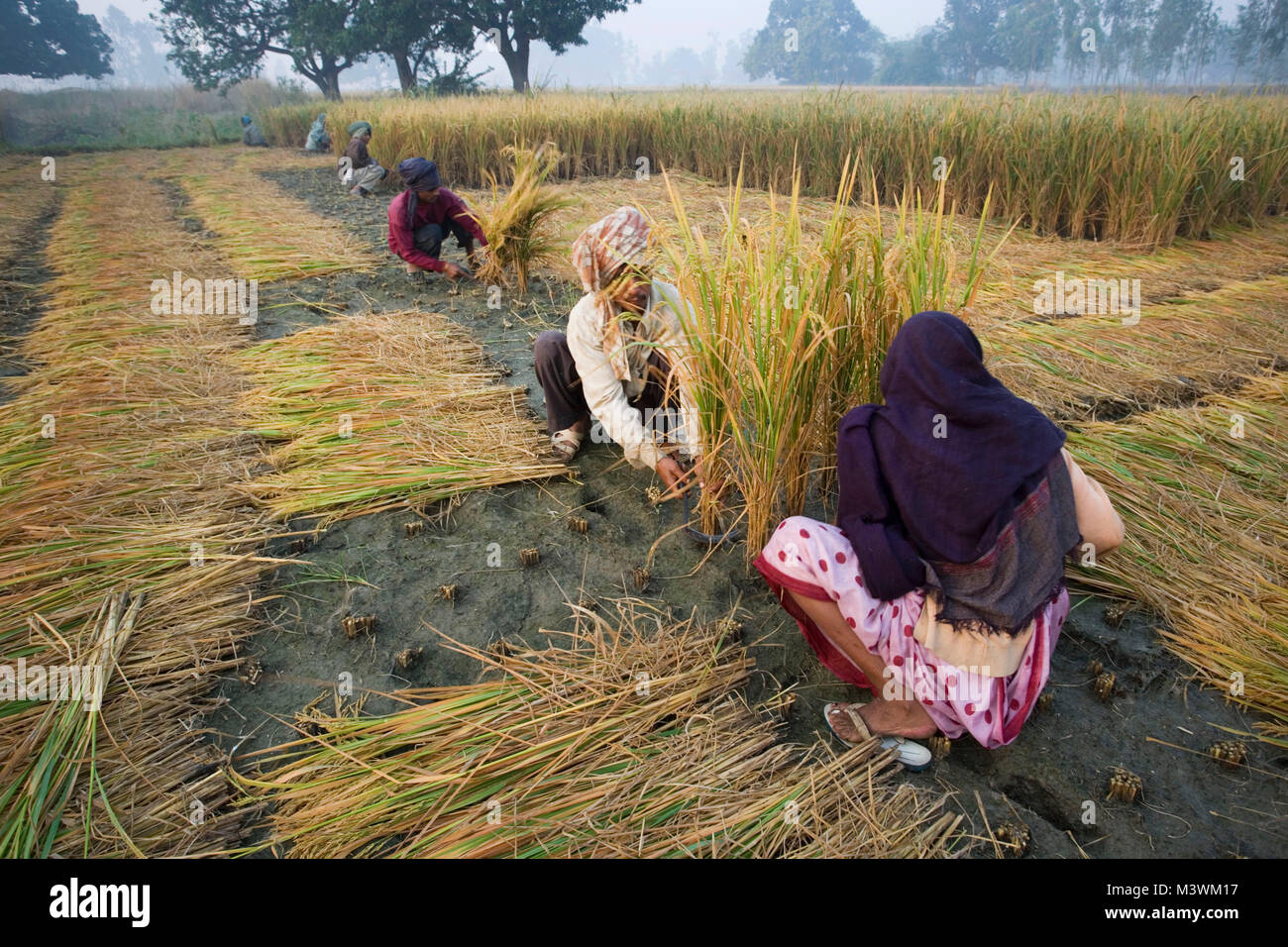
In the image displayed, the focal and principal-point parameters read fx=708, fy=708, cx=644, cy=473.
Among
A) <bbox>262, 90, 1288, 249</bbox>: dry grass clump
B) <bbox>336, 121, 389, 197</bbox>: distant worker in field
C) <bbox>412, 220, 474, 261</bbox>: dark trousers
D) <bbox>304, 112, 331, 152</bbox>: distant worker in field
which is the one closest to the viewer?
<bbox>412, 220, 474, 261</bbox>: dark trousers

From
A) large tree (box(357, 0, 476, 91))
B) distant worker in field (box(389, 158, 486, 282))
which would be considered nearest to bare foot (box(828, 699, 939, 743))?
distant worker in field (box(389, 158, 486, 282))

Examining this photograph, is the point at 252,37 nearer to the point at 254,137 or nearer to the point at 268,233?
the point at 254,137

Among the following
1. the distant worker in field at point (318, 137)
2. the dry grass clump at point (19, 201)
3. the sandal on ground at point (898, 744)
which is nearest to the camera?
the sandal on ground at point (898, 744)

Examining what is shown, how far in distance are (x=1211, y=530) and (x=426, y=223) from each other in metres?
4.64

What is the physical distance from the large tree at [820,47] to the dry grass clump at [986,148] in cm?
5480

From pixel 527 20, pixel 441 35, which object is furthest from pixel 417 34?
pixel 527 20

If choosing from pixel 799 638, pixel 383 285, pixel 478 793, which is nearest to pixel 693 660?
pixel 799 638

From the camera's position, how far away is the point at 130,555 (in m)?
2.09

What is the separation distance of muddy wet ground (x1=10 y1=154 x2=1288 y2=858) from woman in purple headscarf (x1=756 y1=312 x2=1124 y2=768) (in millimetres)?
161

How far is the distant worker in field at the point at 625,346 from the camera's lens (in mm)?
2115

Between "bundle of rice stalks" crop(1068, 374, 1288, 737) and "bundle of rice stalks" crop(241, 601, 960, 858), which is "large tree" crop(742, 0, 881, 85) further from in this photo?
"bundle of rice stalks" crop(241, 601, 960, 858)

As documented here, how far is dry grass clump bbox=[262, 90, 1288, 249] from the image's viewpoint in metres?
5.25

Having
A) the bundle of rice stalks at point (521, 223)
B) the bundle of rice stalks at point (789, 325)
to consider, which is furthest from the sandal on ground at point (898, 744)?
the bundle of rice stalks at point (521, 223)

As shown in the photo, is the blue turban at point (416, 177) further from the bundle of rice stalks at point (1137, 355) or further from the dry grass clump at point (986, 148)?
the bundle of rice stalks at point (1137, 355)
